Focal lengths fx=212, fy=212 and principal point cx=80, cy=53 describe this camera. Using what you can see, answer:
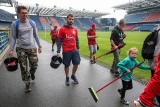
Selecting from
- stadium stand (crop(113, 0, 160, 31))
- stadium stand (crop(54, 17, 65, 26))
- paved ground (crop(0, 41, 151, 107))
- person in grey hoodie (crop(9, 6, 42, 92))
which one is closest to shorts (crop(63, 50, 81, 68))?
paved ground (crop(0, 41, 151, 107))

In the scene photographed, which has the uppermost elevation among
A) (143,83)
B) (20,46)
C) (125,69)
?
(20,46)

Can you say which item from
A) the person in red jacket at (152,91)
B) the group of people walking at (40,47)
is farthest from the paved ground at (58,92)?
the person in red jacket at (152,91)

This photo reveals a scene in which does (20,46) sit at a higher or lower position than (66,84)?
higher

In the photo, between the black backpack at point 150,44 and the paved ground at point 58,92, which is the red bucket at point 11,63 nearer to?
the paved ground at point 58,92

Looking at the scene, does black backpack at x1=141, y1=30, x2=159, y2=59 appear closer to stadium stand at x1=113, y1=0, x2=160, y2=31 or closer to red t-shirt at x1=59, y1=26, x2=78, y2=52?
red t-shirt at x1=59, y1=26, x2=78, y2=52

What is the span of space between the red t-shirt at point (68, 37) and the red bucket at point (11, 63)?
145 centimetres

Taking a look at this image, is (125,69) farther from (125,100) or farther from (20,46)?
(20,46)

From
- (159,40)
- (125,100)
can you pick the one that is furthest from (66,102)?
(159,40)

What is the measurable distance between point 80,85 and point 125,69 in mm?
2029

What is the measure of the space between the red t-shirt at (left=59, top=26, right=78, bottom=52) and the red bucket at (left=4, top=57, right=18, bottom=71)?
145cm

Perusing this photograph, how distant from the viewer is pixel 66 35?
6.14 meters

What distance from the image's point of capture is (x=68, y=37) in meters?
6.18

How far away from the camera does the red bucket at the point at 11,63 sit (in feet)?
18.2

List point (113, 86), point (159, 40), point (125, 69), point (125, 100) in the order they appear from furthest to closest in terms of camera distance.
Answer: point (113, 86)
point (125, 100)
point (125, 69)
point (159, 40)
